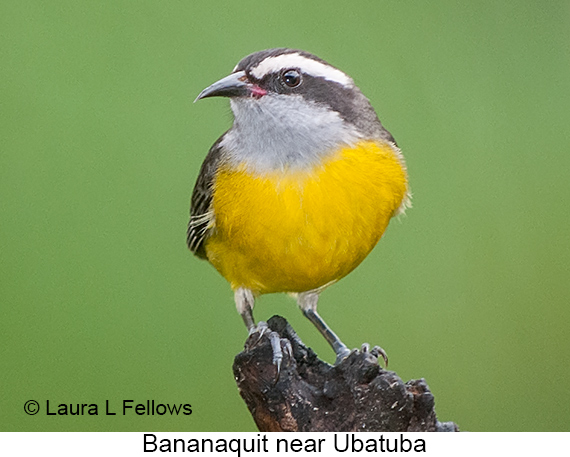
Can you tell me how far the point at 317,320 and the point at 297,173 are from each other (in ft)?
2.75

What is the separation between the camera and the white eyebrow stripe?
98.7 inches

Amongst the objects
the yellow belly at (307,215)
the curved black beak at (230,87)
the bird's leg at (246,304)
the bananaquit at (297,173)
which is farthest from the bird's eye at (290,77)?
the bird's leg at (246,304)

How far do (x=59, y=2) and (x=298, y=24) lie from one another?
975 millimetres

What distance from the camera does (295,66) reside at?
8.30 feet

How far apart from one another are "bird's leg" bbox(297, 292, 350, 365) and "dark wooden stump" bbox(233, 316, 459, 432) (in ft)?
1.59

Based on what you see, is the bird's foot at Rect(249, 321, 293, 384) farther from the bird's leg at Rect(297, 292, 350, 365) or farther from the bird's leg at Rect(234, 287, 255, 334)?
the bird's leg at Rect(297, 292, 350, 365)

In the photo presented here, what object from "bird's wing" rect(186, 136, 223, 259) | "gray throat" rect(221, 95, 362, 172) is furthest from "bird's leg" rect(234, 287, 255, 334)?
"gray throat" rect(221, 95, 362, 172)

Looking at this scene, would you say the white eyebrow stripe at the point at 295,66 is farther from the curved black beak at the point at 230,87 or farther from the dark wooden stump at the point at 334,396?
the dark wooden stump at the point at 334,396

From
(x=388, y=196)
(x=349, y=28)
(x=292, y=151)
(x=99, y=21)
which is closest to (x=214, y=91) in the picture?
(x=292, y=151)

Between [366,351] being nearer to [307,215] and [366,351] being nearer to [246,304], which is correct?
[307,215]

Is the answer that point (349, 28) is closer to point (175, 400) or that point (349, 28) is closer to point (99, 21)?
point (99, 21)

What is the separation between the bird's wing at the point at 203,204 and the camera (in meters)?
2.74

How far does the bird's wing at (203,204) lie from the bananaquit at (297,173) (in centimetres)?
4

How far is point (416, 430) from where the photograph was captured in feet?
7.71
